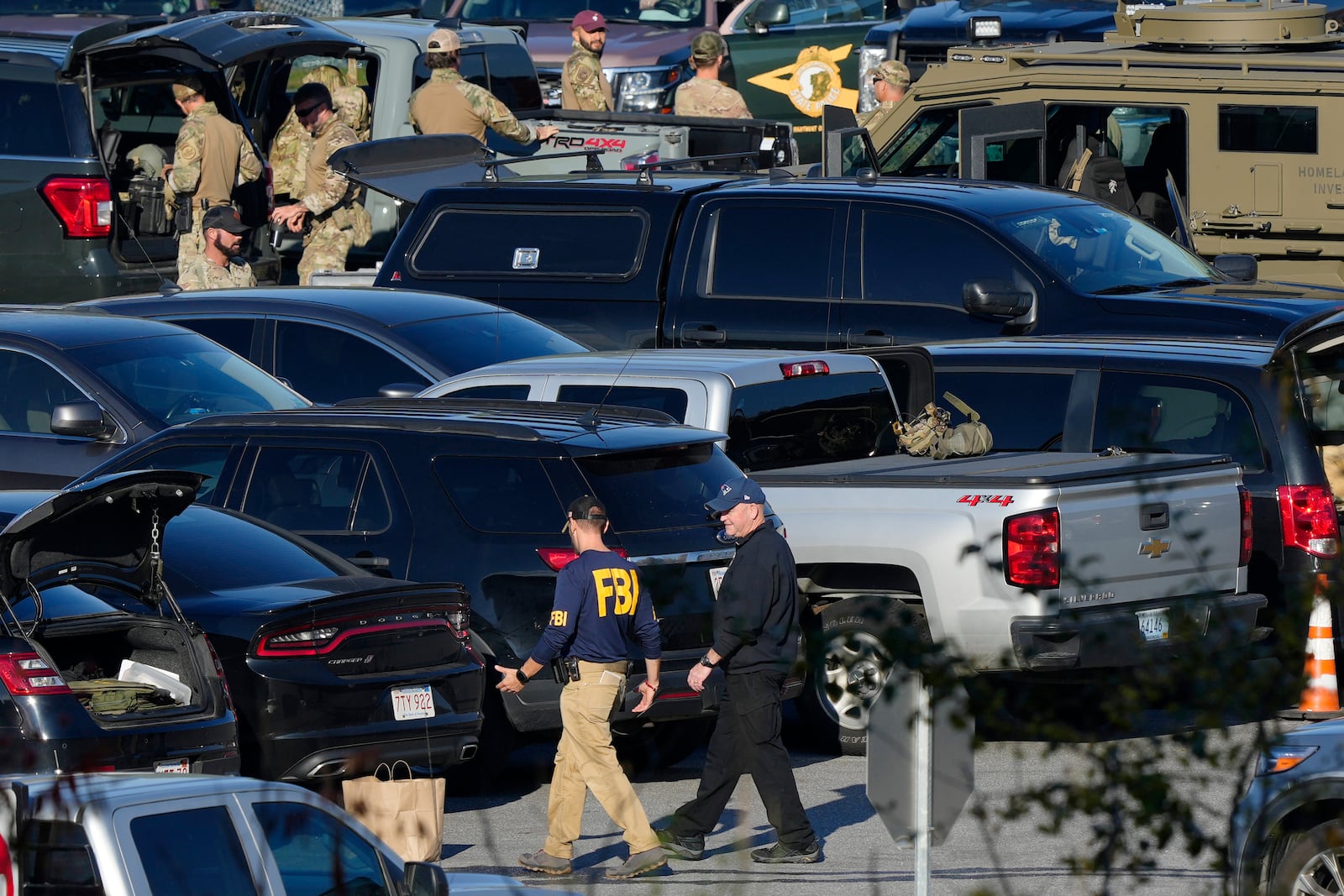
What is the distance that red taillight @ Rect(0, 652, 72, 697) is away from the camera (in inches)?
285

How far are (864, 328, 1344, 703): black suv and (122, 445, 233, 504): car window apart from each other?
3431 mm

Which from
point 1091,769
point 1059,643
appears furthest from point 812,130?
point 1091,769

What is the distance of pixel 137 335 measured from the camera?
40.3 feet

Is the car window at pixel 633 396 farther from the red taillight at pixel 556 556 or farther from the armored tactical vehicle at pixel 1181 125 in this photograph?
the armored tactical vehicle at pixel 1181 125

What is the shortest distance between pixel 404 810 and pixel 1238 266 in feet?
27.6

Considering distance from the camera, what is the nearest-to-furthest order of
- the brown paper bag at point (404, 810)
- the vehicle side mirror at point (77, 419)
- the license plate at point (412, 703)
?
1. the brown paper bag at point (404, 810)
2. the license plate at point (412, 703)
3. the vehicle side mirror at point (77, 419)

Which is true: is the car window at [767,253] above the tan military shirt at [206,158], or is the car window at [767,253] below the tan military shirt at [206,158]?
below

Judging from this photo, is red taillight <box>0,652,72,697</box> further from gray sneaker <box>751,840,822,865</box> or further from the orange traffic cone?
the orange traffic cone

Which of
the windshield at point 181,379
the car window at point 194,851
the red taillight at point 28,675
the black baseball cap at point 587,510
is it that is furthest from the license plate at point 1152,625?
the windshield at point 181,379

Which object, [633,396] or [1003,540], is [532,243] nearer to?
[633,396]

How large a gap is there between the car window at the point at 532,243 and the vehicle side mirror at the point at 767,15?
7.68 metres

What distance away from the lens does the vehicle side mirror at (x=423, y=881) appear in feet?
19.5

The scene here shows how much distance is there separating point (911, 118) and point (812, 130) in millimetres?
4995

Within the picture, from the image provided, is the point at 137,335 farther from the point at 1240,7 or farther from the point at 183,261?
the point at 1240,7
